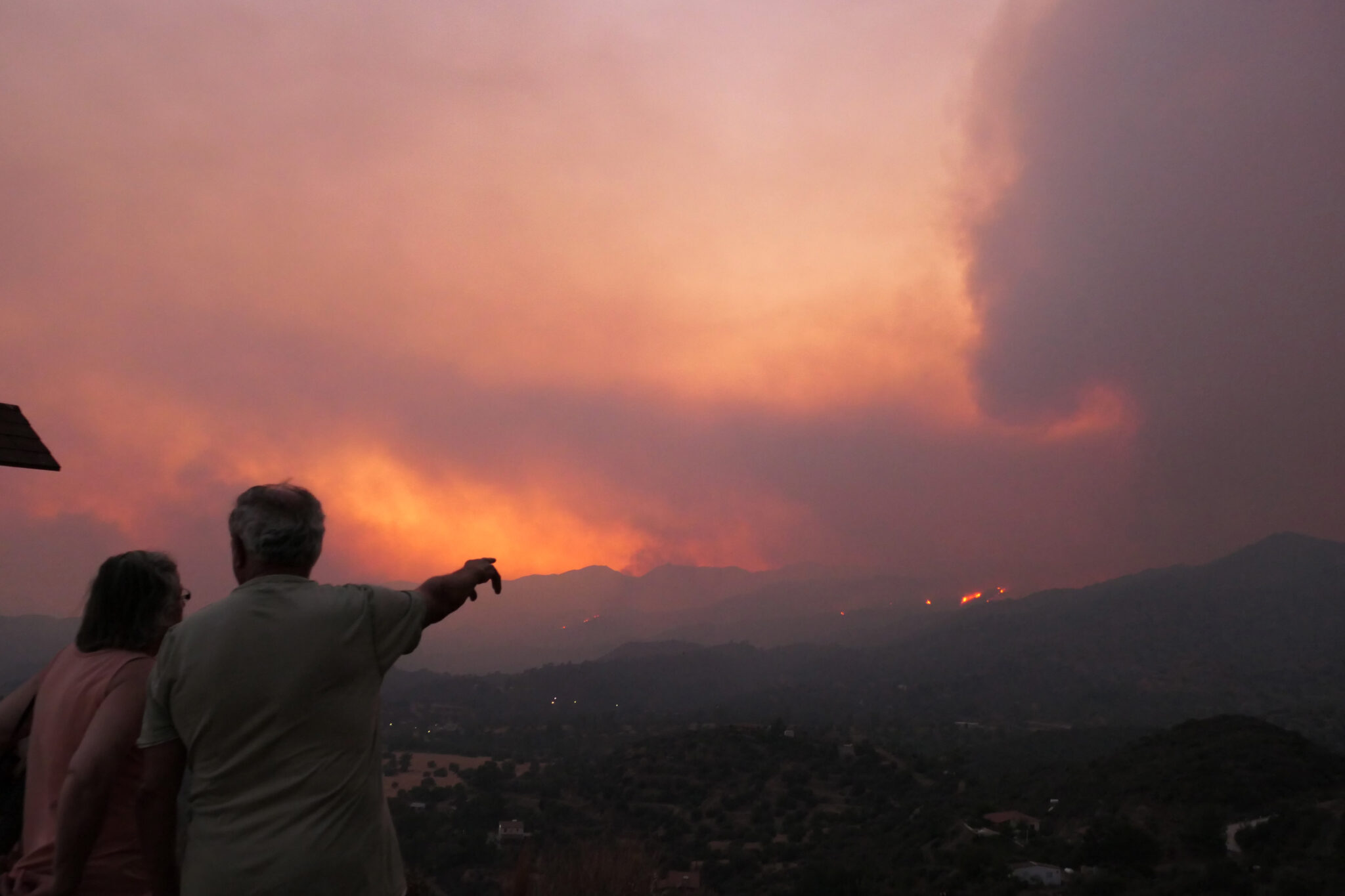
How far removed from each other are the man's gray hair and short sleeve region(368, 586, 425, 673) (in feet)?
0.92

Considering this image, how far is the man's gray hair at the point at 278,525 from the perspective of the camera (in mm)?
2670

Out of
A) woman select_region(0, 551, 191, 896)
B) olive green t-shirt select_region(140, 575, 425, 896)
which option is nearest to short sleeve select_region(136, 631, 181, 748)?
olive green t-shirt select_region(140, 575, 425, 896)

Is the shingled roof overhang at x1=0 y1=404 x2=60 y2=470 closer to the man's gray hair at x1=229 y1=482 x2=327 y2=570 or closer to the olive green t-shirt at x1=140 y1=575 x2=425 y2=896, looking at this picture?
the man's gray hair at x1=229 y1=482 x2=327 y2=570

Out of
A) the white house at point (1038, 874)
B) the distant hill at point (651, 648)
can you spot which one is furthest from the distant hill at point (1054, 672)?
the white house at point (1038, 874)

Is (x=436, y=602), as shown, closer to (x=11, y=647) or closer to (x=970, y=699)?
(x=970, y=699)

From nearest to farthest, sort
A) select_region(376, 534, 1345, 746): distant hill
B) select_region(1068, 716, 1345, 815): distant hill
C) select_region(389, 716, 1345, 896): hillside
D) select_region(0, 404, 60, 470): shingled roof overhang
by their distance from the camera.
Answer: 1. select_region(0, 404, 60, 470): shingled roof overhang
2. select_region(389, 716, 1345, 896): hillside
3. select_region(1068, 716, 1345, 815): distant hill
4. select_region(376, 534, 1345, 746): distant hill

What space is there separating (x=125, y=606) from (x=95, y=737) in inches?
20.6

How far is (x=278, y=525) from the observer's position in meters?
2.69

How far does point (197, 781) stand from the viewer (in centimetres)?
244

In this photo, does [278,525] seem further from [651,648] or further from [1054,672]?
[651,648]

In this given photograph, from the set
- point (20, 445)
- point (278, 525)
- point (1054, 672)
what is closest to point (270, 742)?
point (278, 525)

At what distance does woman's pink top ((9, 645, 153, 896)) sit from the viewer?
106 inches

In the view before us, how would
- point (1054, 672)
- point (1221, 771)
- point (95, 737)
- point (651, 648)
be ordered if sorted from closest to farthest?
point (95, 737) → point (1221, 771) → point (1054, 672) → point (651, 648)

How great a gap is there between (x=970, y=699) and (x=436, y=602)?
120 metres
